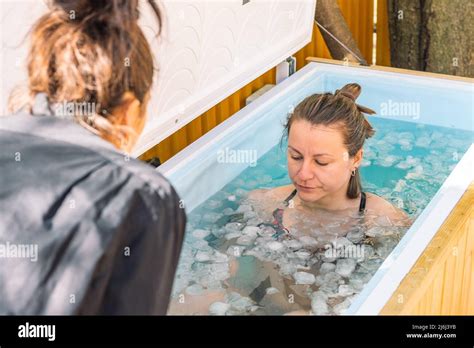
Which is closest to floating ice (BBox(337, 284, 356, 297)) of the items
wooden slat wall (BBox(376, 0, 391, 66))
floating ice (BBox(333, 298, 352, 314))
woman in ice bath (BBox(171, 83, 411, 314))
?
floating ice (BBox(333, 298, 352, 314))

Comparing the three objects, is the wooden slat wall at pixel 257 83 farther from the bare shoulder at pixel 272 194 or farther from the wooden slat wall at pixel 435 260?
the bare shoulder at pixel 272 194

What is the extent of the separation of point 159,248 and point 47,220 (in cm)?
17

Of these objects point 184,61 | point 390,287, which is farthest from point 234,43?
point 390,287

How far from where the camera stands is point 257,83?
350 cm

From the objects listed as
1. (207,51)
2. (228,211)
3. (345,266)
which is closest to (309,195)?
(228,211)

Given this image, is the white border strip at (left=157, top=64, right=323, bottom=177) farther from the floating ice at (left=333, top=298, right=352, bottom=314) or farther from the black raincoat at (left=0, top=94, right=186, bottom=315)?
the black raincoat at (left=0, top=94, right=186, bottom=315)

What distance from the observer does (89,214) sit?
1.24 meters

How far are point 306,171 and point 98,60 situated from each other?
140 cm

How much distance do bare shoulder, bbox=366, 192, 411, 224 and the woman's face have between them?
0.41 feet

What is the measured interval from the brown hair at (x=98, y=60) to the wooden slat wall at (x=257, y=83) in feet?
4.40

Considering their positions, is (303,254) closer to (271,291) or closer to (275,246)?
(275,246)
